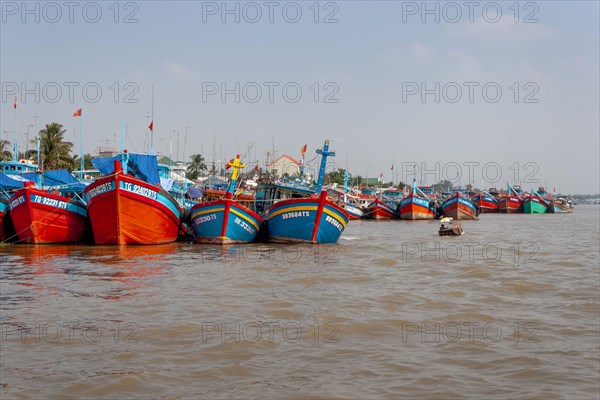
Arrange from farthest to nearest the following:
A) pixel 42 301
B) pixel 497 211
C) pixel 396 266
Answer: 1. pixel 497 211
2. pixel 396 266
3. pixel 42 301

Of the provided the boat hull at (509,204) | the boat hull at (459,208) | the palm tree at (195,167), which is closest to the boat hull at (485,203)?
the boat hull at (509,204)

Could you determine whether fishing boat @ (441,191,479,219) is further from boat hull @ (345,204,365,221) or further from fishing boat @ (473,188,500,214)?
fishing boat @ (473,188,500,214)

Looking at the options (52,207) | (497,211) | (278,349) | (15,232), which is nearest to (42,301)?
(278,349)

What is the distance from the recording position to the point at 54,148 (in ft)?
185

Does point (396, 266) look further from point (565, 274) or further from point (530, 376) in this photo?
point (530, 376)

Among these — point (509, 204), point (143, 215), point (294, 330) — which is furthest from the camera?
point (509, 204)

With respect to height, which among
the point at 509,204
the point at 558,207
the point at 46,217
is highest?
the point at 509,204

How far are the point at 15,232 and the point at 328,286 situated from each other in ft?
57.5

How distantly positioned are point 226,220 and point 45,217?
25.1ft

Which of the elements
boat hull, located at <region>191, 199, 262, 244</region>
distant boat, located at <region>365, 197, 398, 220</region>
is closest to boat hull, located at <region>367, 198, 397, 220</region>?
distant boat, located at <region>365, 197, 398, 220</region>

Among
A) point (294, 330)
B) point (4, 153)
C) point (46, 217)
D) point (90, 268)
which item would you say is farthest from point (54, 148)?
point (294, 330)

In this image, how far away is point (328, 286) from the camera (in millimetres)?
14789

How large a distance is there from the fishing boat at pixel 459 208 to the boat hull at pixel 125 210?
39.2m

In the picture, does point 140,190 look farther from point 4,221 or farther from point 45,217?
point 4,221
